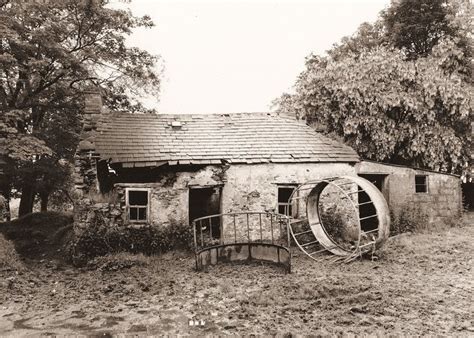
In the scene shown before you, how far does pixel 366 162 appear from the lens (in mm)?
14719

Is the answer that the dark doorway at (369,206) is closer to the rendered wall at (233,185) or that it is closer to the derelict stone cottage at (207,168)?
the derelict stone cottage at (207,168)

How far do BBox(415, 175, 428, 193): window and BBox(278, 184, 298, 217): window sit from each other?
20.1 feet

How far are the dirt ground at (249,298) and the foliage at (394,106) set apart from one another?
23.6 ft

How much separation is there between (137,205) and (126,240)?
1246mm

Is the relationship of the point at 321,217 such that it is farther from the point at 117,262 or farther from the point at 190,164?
the point at 117,262

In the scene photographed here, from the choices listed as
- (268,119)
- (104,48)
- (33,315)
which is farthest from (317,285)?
(104,48)

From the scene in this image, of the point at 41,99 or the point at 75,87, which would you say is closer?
the point at 41,99

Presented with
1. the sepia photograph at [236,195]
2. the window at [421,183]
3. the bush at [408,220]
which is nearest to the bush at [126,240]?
the sepia photograph at [236,195]

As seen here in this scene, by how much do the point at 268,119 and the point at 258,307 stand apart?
9.80 metres

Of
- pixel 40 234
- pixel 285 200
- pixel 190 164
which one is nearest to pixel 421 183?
pixel 285 200

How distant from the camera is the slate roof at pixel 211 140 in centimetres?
1271

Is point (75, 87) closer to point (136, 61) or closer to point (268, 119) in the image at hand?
point (136, 61)

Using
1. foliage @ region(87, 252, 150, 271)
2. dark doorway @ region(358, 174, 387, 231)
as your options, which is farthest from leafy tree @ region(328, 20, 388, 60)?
foliage @ region(87, 252, 150, 271)

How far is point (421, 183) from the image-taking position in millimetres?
15836
